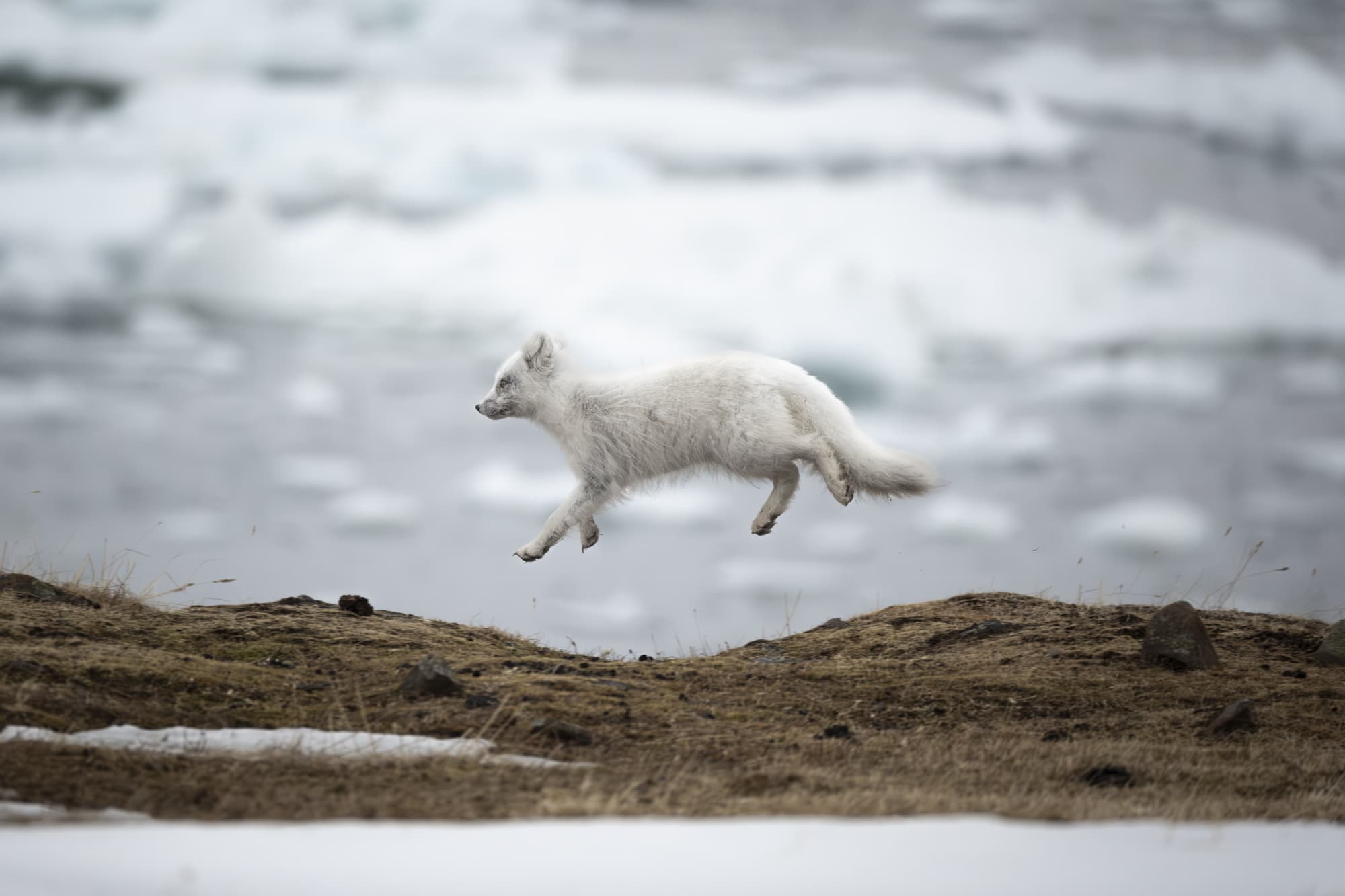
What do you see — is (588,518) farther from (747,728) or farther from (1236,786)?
(1236,786)

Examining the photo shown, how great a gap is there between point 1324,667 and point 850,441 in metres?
4.47

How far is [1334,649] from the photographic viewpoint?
10586 mm

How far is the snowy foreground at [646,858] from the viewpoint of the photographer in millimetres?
4473

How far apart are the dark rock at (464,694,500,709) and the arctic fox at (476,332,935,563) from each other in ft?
7.98

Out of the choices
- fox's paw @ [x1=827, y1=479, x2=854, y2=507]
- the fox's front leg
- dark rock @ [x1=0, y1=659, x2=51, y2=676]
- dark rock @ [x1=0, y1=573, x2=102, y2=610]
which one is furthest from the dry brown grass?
fox's paw @ [x1=827, y1=479, x2=854, y2=507]

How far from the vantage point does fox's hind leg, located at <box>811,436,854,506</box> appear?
959 cm

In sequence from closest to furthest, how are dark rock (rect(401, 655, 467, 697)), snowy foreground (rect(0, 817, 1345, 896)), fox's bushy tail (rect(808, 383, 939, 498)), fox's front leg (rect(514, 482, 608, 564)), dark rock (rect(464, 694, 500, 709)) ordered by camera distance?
snowy foreground (rect(0, 817, 1345, 896))
dark rock (rect(464, 694, 500, 709))
dark rock (rect(401, 655, 467, 697))
fox's bushy tail (rect(808, 383, 939, 498))
fox's front leg (rect(514, 482, 608, 564))

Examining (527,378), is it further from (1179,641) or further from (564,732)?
(1179,641)

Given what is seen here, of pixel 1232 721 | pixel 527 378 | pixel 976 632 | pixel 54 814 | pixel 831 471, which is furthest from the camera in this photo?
pixel 976 632

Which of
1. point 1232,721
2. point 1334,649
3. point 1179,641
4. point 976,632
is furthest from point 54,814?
point 1334,649

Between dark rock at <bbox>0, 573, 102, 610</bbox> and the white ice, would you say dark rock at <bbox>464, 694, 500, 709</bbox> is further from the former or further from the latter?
dark rock at <bbox>0, 573, 102, 610</bbox>

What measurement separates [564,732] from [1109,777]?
303 centimetres

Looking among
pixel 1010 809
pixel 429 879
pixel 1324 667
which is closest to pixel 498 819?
pixel 429 879

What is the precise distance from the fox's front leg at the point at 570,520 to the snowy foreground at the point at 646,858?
510 centimetres
